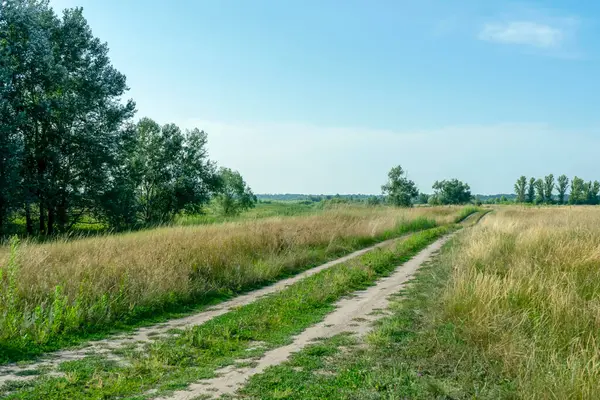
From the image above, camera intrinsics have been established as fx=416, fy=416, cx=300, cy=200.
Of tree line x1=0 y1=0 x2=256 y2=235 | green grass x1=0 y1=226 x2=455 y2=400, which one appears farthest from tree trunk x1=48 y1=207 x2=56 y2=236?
green grass x1=0 y1=226 x2=455 y2=400

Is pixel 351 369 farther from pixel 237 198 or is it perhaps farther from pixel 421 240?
pixel 237 198

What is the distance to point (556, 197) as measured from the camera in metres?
139

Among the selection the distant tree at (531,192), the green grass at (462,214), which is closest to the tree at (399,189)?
the green grass at (462,214)

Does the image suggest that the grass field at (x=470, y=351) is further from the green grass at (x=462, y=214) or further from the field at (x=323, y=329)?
the green grass at (x=462, y=214)

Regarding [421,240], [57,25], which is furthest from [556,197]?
[57,25]

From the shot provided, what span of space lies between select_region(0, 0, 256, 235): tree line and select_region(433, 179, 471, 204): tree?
361 feet

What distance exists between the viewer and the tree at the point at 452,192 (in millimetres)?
125812

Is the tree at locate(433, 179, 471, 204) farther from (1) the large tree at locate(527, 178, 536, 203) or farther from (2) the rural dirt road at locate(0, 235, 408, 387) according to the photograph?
(2) the rural dirt road at locate(0, 235, 408, 387)

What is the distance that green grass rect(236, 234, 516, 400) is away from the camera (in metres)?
4.78

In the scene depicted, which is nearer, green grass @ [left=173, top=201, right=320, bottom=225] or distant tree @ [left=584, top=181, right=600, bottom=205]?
green grass @ [left=173, top=201, right=320, bottom=225]

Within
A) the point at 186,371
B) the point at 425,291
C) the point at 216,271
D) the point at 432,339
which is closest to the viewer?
the point at 186,371

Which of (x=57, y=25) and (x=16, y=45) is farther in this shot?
(x=57, y=25)

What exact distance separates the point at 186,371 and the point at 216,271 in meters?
6.38

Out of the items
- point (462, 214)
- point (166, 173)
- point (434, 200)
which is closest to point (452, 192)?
point (434, 200)
